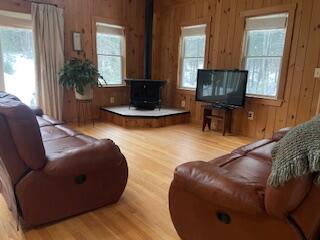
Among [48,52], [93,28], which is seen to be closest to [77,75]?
[48,52]

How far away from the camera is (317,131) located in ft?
3.26

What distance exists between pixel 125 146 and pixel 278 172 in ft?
8.95

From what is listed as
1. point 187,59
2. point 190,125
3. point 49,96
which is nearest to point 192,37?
point 187,59

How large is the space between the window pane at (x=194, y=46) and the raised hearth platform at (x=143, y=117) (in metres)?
1.18

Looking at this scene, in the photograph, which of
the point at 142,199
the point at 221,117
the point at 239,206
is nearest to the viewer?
the point at 239,206

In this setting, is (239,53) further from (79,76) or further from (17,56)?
(17,56)

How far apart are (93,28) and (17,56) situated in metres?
1.44

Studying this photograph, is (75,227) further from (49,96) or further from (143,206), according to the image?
(49,96)

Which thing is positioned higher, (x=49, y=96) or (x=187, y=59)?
(x=187, y=59)

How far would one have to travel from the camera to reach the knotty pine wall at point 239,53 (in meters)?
3.46

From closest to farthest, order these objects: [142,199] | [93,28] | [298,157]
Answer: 1. [298,157]
2. [142,199]
3. [93,28]

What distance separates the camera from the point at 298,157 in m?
0.93

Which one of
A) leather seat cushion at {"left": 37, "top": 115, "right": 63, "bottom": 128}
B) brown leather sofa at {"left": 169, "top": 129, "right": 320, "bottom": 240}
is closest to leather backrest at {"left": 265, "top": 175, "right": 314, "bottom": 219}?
brown leather sofa at {"left": 169, "top": 129, "right": 320, "bottom": 240}

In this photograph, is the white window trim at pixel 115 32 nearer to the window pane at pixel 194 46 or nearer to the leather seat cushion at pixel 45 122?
the window pane at pixel 194 46
